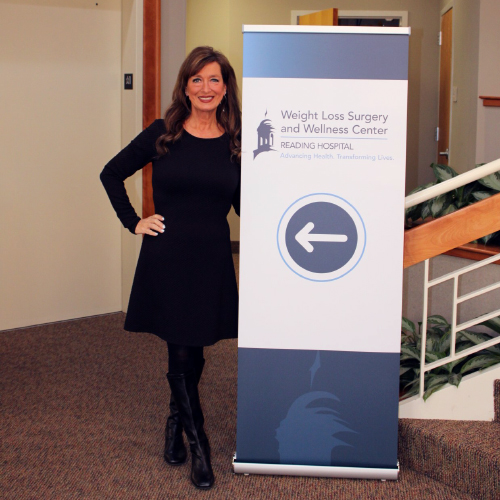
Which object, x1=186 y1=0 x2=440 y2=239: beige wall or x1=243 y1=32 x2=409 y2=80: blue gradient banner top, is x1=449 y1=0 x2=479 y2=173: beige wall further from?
x1=243 y1=32 x2=409 y2=80: blue gradient banner top

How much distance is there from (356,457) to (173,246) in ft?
3.25

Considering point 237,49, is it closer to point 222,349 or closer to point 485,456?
point 222,349

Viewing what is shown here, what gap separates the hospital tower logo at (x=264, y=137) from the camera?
209cm

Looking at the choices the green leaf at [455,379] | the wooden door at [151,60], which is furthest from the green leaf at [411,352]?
the wooden door at [151,60]

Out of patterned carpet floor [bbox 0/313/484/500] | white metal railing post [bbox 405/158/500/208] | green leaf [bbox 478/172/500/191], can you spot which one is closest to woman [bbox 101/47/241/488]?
patterned carpet floor [bbox 0/313/484/500]

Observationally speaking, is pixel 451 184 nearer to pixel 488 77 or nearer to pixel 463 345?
pixel 463 345

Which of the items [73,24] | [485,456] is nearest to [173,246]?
[485,456]

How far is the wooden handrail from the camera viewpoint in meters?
2.21

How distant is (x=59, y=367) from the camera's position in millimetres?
3330

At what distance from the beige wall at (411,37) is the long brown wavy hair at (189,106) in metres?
4.33

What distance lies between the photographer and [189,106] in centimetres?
228

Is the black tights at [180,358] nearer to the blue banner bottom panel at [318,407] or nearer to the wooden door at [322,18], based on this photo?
the blue banner bottom panel at [318,407]

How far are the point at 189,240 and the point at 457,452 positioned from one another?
3.89 feet

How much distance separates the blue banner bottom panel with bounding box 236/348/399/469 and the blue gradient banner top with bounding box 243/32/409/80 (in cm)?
95
